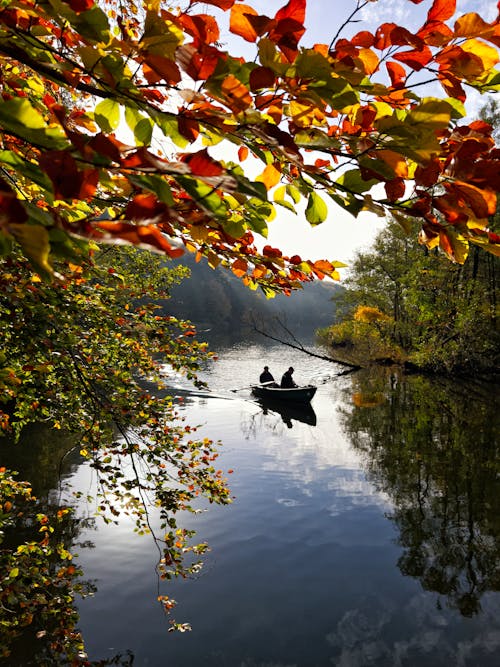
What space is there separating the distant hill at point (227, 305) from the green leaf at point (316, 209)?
107 meters

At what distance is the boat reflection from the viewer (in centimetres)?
1828

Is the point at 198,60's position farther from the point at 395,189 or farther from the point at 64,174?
the point at 395,189

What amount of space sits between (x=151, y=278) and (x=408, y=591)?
9041 mm

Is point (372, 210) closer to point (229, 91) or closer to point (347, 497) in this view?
point (229, 91)

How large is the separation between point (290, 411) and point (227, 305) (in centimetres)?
11206

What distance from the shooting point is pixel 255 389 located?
72.7ft

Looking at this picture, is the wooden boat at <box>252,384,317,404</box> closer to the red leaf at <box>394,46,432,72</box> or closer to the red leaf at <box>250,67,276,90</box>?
the red leaf at <box>394,46,432,72</box>

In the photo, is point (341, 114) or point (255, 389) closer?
point (341, 114)

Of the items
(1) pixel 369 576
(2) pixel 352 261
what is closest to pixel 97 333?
(1) pixel 369 576

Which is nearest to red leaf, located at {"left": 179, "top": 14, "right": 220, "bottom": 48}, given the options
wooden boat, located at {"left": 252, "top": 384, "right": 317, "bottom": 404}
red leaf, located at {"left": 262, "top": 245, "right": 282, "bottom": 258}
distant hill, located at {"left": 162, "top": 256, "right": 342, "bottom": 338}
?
red leaf, located at {"left": 262, "top": 245, "right": 282, "bottom": 258}

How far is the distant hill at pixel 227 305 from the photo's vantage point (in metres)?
119

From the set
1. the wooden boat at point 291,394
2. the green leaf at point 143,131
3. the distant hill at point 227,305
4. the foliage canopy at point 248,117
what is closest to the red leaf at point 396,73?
the foliage canopy at point 248,117

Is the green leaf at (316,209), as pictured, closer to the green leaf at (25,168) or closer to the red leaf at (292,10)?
the red leaf at (292,10)

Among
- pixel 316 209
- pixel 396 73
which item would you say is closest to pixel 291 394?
pixel 316 209
